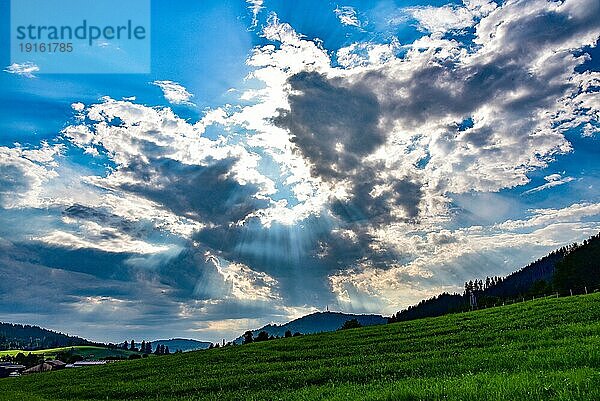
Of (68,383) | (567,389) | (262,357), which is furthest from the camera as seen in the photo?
(68,383)

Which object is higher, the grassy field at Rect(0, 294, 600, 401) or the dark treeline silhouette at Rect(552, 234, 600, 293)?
the dark treeline silhouette at Rect(552, 234, 600, 293)

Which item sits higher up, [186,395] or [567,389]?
[567,389]

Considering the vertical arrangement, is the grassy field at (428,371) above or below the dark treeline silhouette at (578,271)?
below

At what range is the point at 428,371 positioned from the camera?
2423 cm

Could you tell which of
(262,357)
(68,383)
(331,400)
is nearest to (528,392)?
(331,400)

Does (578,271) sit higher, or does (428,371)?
(578,271)

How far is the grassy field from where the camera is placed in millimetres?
15062

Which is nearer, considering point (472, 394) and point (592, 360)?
point (472, 394)

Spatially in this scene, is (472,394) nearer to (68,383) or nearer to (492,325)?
(492,325)

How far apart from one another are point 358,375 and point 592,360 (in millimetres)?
12029

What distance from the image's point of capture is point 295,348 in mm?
56969

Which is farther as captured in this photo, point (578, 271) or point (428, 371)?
point (578, 271)

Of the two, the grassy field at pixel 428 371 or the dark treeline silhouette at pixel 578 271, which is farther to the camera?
the dark treeline silhouette at pixel 578 271

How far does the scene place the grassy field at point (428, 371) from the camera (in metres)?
15.1
